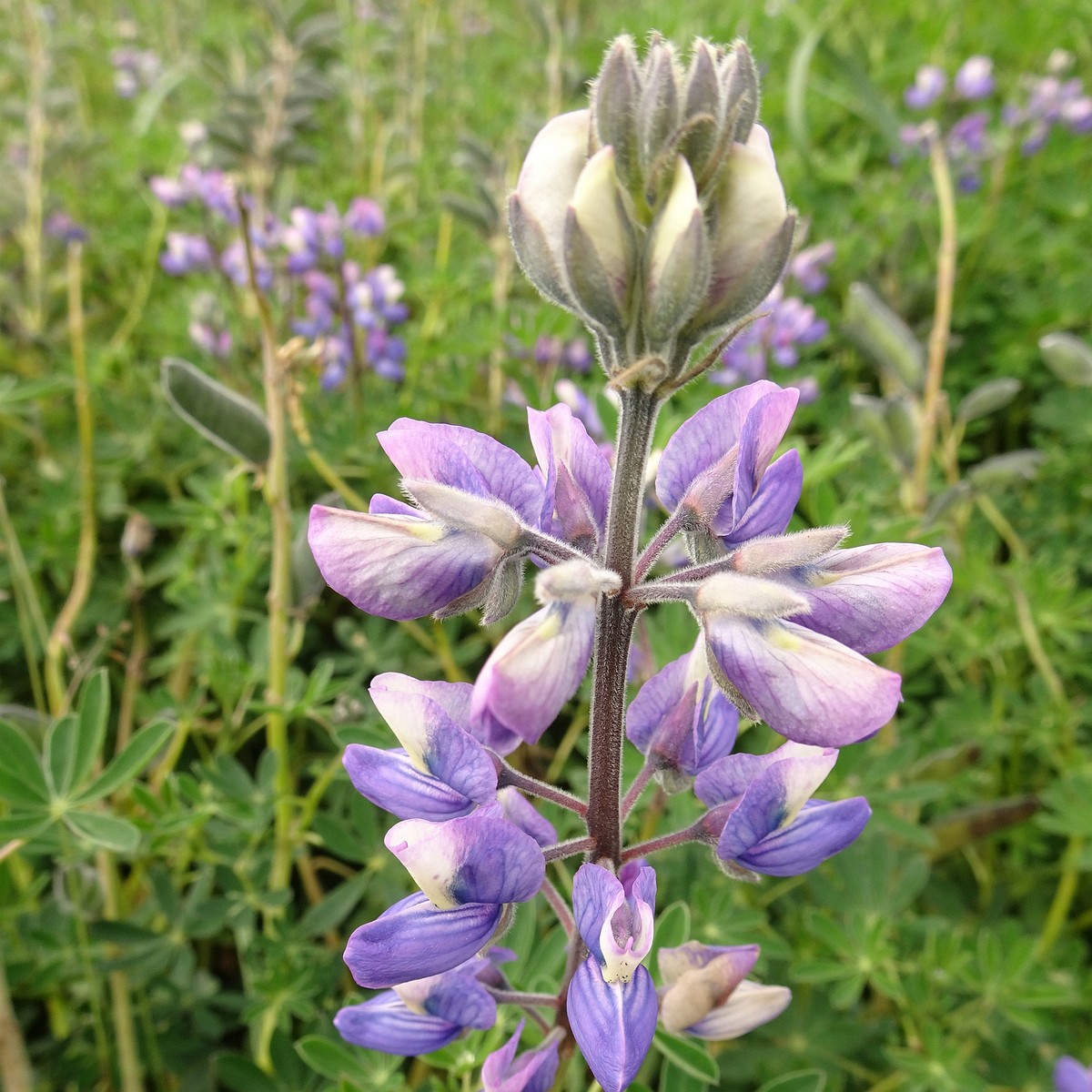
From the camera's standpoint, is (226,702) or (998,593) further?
(998,593)

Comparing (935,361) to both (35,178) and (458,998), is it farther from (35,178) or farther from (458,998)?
(35,178)

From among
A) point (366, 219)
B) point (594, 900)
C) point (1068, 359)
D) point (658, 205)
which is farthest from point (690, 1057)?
point (366, 219)

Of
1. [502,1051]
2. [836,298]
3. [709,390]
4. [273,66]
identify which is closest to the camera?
[502,1051]

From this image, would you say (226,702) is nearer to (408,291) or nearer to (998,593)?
(998,593)

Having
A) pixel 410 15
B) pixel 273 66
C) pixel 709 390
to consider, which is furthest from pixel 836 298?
pixel 410 15

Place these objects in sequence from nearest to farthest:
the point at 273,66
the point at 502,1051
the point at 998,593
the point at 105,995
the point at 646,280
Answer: the point at 646,280 < the point at 502,1051 < the point at 105,995 < the point at 998,593 < the point at 273,66

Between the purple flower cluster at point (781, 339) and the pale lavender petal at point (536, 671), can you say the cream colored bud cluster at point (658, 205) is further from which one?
the purple flower cluster at point (781, 339)

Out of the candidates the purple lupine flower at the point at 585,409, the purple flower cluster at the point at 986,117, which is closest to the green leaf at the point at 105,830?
the purple lupine flower at the point at 585,409
